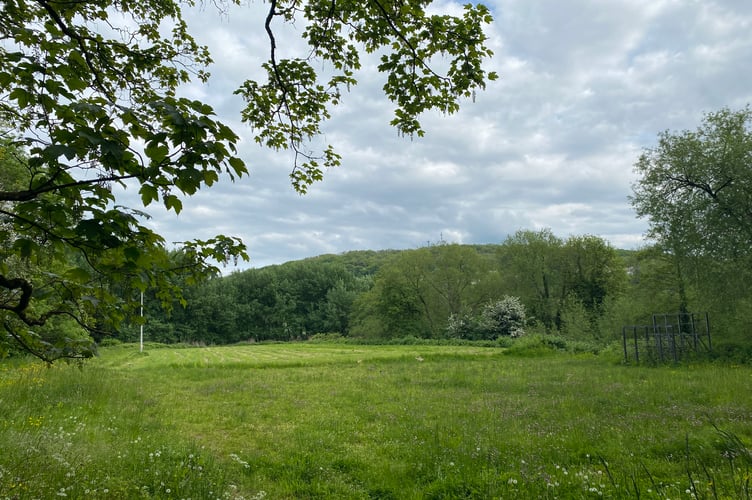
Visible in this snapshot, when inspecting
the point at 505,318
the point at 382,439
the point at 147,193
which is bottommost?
the point at 382,439

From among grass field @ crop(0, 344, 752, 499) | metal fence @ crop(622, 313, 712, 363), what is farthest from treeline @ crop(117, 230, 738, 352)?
grass field @ crop(0, 344, 752, 499)

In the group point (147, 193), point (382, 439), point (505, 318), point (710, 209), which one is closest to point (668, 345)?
point (710, 209)

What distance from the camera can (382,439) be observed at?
853 centimetres

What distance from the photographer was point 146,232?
3.52 m

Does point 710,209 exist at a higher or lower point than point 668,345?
higher

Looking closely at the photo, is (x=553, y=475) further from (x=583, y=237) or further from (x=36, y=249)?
(x=583, y=237)

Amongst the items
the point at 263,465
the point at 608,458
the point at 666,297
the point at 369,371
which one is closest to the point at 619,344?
the point at 666,297

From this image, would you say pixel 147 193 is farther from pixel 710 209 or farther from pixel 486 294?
pixel 486 294

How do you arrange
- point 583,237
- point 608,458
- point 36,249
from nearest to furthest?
1. point 36,249
2. point 608,458
3. point 583,237

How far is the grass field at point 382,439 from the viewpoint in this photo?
5.33 meters

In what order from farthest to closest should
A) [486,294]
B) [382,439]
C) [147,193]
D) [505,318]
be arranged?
[486,294]
[505,318]
[382,439]
[147,193]

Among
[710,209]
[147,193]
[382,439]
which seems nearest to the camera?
[147,193]

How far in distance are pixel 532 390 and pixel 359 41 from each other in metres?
12.5

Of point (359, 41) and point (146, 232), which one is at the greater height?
point (359, 41)
